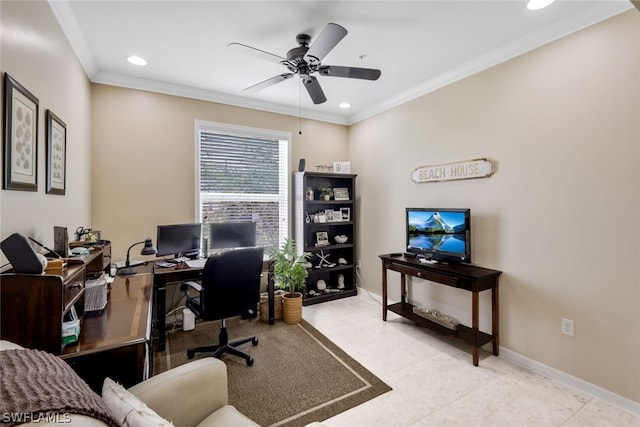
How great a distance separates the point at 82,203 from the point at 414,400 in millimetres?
3232

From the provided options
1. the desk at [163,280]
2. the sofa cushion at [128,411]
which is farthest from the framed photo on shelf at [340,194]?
the sofa cushion at [128,411]

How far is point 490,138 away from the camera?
2.73 m

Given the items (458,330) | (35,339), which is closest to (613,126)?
(458,330)

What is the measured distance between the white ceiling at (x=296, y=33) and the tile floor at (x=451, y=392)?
2697 millimetres

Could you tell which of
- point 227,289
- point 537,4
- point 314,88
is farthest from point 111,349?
point 537,4

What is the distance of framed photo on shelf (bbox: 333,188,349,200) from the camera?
4301 mm

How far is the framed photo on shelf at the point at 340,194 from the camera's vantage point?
430 centimetres

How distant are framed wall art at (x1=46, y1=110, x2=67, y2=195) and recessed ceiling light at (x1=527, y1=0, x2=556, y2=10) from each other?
3.25 m

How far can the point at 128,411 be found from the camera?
833 millimetres

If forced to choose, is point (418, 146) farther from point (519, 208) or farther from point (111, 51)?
point (111, 51)

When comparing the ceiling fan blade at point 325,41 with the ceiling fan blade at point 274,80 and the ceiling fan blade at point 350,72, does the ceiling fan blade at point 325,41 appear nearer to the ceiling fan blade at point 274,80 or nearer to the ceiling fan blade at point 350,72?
the ceiling fan blade at point 350,72

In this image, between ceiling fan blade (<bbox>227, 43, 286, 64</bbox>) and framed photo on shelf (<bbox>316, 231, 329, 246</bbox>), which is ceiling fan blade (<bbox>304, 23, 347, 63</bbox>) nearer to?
ceiling fan blade (<bbox>227, 43, 286, 64</bbox>)

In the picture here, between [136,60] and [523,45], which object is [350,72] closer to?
[523,45]

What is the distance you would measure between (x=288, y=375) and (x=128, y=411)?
5.48 ft
